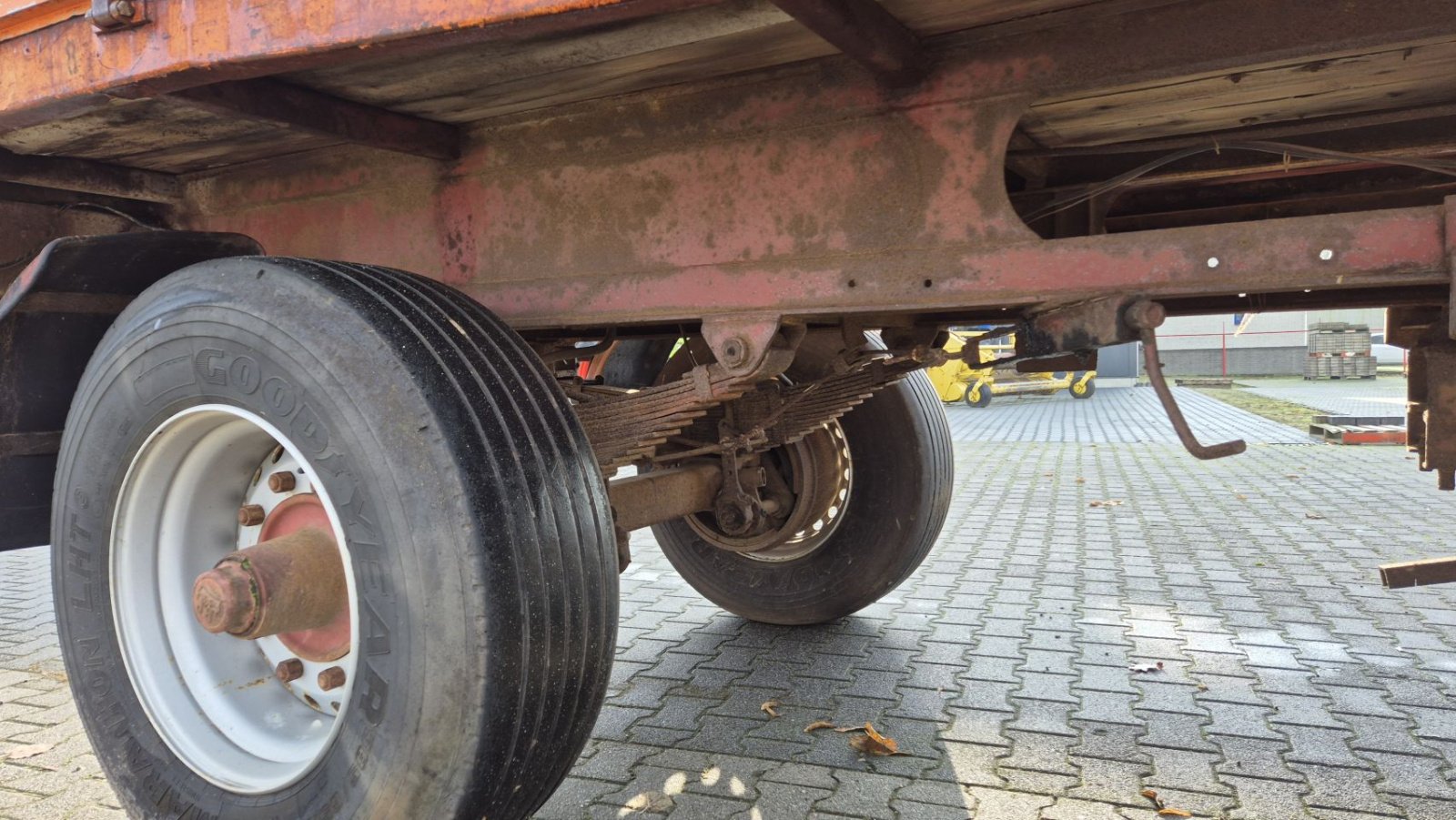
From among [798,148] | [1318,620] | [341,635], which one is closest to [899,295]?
[798,148]

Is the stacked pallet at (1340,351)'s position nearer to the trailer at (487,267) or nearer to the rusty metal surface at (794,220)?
the trailer at (487,267)

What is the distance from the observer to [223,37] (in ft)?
5.51

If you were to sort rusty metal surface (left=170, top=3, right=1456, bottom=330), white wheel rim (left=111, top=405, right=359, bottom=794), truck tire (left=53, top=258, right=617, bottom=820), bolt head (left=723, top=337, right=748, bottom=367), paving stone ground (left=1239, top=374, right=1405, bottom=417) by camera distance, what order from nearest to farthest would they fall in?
truck tire (left=53, top=258, right=617, bottom=820), rusty metal surface (left=170, top=3, right=1456, bottom=330), white wheel rim (left=111, top=405, right=359, bottom=794), bolt head (left=723, top=337, right=748, bottom=367), paving stone ground (left=1239, top=374, right=1405, bottom=417)

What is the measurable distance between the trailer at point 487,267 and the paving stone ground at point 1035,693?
2.01 feet

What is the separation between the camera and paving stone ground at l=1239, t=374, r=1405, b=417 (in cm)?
1370

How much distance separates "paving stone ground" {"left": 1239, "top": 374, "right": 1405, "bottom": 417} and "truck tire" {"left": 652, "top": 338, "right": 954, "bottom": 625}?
10.7 m

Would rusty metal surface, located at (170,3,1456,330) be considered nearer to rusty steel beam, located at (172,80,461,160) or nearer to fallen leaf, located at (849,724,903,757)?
rusty steel beam, located at (172,80,461,160)

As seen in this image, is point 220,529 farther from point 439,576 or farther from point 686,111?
point 686,111

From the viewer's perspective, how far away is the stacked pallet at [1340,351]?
20531mm

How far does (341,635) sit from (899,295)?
4.32ft

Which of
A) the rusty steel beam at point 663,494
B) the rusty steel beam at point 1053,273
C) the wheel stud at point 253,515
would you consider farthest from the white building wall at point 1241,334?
the wheel stud at point 253,515

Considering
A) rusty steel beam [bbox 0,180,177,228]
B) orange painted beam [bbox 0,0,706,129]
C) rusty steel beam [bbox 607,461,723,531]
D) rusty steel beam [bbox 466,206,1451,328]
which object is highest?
orange painted beam [bbox 0,0,706,129]

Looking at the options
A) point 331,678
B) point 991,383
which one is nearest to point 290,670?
point 331,678

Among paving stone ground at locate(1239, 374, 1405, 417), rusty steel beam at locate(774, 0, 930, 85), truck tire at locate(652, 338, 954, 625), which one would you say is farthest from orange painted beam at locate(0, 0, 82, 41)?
paving stone ground at locate(1239, 374, 1405, 417)
